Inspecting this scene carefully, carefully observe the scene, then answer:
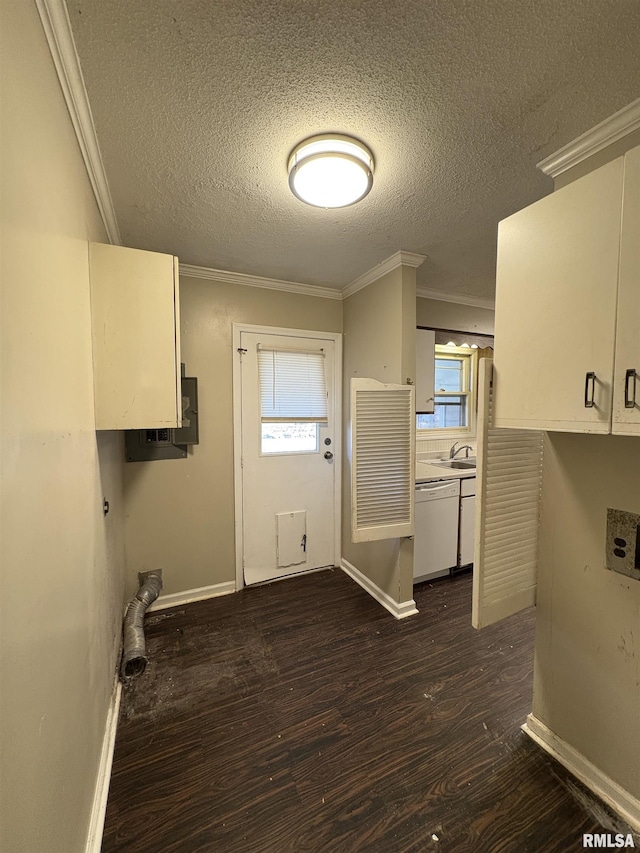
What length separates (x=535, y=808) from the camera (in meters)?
1.22

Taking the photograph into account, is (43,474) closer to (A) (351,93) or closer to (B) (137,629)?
(A) (351,93)

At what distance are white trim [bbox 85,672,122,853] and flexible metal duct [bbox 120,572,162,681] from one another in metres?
0.15

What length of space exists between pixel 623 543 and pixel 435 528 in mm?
1567

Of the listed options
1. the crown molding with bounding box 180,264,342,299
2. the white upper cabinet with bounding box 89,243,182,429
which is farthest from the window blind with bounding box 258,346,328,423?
the white upper cabinet with bounding box 89,243,182,429

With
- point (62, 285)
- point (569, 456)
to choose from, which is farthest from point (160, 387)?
point (569, 456)

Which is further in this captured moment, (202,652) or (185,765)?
(202,652)

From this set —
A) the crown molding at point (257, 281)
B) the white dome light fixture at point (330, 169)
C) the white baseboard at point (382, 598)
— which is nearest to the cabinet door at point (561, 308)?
the white dome light fixture at point (330, 169)

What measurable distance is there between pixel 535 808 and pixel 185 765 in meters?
1.34

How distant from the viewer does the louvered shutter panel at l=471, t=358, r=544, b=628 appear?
4.25 ft

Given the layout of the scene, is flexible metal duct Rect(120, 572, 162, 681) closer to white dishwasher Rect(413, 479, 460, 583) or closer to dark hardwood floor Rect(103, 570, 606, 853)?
dark hardwood floor Rect(103, 570, 606, 853)

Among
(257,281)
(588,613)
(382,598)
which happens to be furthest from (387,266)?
(382,598)

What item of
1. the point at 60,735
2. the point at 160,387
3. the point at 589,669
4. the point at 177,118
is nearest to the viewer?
the point at 60,735

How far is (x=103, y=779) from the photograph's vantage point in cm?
128

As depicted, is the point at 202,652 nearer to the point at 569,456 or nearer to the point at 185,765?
the point at 185,765
